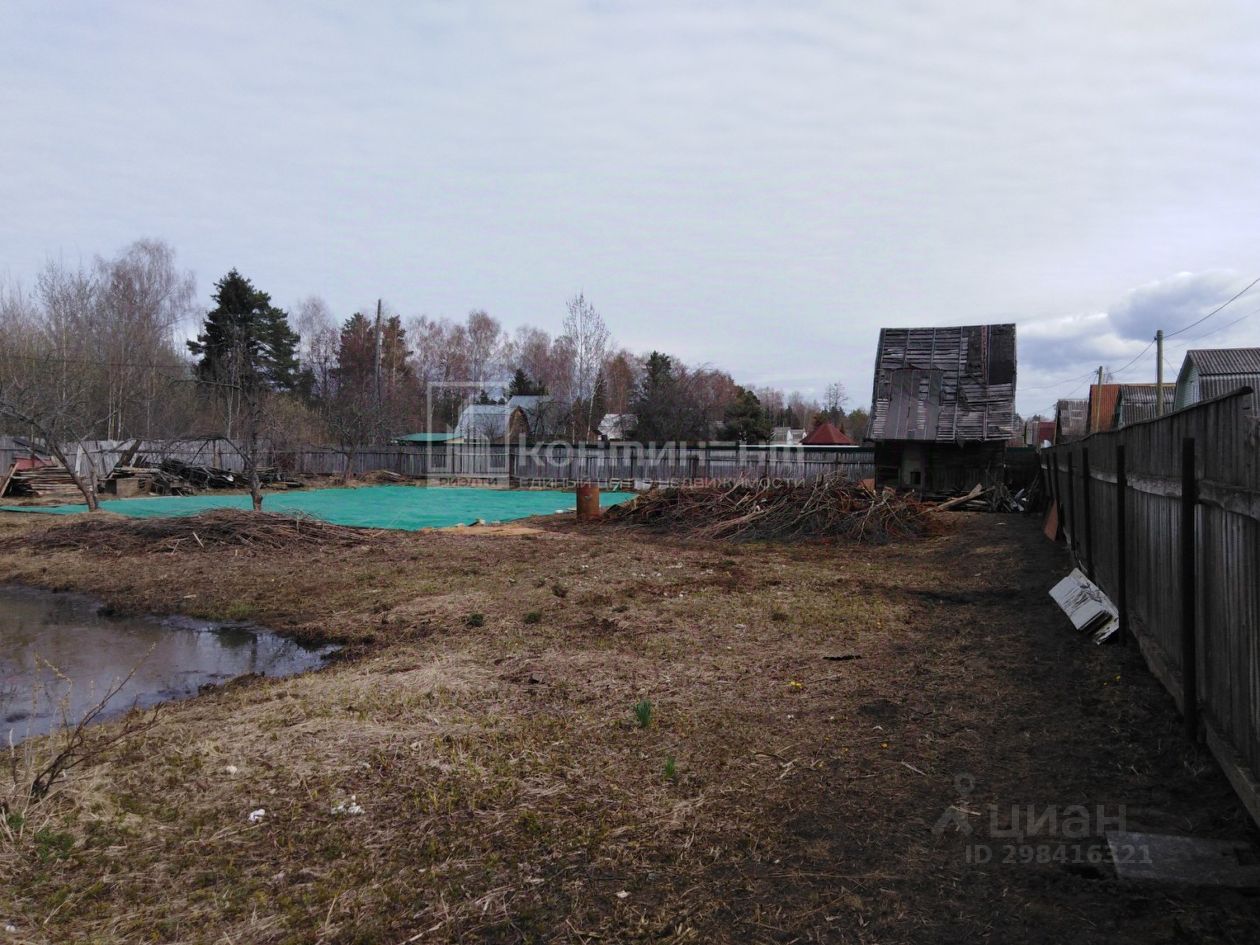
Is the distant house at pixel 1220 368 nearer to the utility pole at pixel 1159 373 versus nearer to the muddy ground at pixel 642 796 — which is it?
the utility pole at pixel 1159 373

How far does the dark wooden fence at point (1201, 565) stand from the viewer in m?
3.01

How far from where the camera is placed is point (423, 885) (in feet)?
9.26

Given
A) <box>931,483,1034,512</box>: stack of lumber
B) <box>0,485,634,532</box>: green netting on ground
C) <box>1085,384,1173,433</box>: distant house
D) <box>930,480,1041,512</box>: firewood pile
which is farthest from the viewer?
<box>1085,384,1173,433</box>: distant house

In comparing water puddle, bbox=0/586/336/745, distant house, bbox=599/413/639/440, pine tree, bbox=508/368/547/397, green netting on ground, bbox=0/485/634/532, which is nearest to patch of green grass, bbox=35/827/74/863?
water puddle, bbox=0/586/336/745

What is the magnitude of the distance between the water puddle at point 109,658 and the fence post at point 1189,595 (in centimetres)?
567

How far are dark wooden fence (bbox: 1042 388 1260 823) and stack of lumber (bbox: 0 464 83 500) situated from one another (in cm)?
2625

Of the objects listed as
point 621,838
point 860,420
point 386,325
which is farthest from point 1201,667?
point 860,420

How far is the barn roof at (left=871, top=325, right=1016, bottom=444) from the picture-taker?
68.0ft

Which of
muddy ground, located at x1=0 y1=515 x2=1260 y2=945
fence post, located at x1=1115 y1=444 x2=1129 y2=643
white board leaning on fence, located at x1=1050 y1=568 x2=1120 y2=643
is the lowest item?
muddy ground, located at x1=0 y1=515 x2=1260 y2=945

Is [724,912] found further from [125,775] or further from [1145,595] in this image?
[1145,595]

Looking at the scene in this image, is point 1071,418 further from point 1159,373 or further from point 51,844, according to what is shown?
point 51,844

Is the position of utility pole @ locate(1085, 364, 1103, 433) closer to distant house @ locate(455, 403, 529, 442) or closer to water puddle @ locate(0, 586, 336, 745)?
distant house @ locate(455, 403, 529, 442)

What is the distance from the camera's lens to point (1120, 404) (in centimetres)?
3081

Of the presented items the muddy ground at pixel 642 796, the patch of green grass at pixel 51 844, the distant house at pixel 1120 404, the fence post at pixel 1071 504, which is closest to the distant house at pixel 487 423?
the distant house at pixel 1120 404
